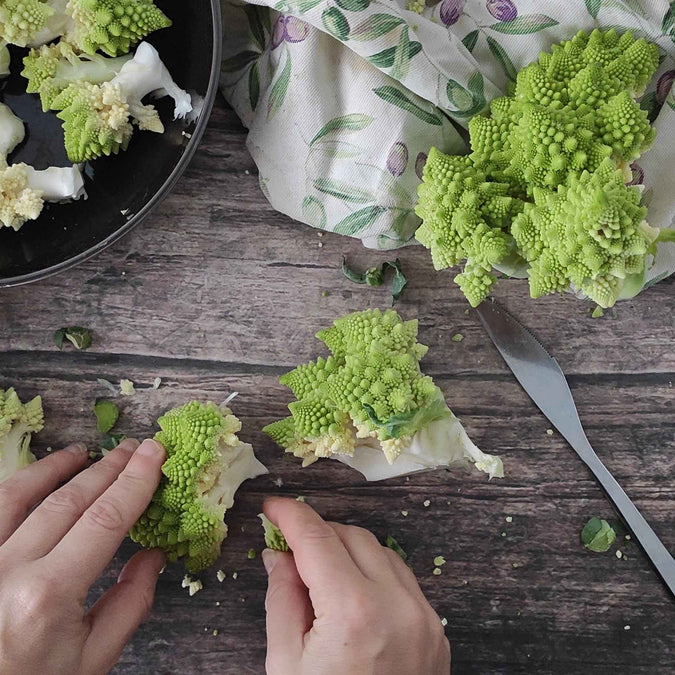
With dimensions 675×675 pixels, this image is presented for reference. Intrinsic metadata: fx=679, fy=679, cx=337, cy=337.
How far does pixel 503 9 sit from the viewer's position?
873mm

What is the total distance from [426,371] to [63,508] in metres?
0.54

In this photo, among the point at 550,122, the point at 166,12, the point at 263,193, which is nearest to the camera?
the point at 550,122

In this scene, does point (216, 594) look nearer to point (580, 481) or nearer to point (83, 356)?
point (83, 356)

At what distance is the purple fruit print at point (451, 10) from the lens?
89 centimetres

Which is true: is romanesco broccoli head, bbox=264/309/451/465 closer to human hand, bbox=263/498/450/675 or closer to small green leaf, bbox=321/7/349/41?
human hand, bbox=263/498/450/675

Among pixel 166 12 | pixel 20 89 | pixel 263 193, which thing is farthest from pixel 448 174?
pixel 20 89

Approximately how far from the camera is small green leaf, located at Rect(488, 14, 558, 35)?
86 centimetres

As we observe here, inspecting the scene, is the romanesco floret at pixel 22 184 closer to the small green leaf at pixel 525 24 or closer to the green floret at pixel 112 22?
the green floret at pixel 112 22

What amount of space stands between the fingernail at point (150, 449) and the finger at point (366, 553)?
0.84ft

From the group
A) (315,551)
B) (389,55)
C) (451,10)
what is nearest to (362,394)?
(315,551)

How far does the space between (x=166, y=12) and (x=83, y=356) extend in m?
0.50

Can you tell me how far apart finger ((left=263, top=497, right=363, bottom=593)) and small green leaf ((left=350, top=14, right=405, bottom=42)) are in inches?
23.9

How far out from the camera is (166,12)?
876mm

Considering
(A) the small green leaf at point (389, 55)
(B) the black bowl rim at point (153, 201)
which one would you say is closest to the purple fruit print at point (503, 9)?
(A) the small green leaf at point (389, 55)
